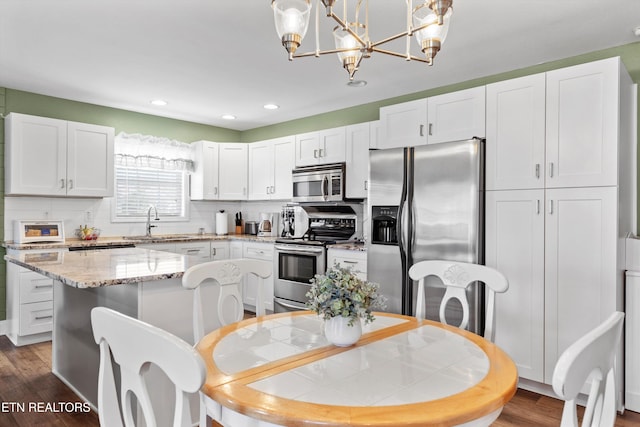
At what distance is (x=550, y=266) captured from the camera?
274 centimetres

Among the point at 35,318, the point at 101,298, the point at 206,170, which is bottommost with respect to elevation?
the point at 35,318

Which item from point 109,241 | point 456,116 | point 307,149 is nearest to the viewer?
point 456,116

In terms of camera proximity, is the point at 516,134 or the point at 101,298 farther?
the point at 516,134

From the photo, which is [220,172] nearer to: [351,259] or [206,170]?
[206,170]

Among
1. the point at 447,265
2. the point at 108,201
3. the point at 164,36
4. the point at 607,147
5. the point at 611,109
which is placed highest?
the point at 164,36

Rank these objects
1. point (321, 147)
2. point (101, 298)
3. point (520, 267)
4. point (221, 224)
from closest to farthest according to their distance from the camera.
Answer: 1. point (101, 298)
2. point (520, 267)
3. point (321, 147)
4. point (221, 224)

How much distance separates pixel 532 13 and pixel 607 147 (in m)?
0.94

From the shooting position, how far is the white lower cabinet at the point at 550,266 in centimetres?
254

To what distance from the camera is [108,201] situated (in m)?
4.77

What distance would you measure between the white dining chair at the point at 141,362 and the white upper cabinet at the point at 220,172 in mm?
4497

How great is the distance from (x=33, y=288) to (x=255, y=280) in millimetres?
2203

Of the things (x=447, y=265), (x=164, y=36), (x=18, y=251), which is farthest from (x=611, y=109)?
(x=18, y=251)

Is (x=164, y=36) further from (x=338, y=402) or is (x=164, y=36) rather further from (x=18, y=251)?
(x=338, y=402)

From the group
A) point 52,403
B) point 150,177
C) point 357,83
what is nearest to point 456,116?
point 357,83
